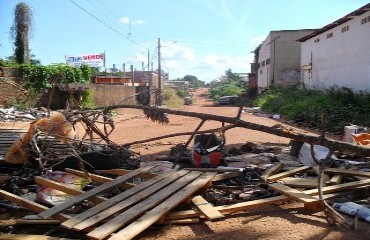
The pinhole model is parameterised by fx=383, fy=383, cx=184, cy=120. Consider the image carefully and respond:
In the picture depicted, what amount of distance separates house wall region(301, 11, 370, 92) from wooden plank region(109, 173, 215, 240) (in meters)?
14.5

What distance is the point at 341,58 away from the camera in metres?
20.6

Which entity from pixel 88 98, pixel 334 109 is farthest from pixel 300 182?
pixel 88 98

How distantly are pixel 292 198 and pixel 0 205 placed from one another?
3.66m

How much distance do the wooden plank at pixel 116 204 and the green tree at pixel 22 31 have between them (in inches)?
996

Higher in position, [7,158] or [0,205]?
[7,158]

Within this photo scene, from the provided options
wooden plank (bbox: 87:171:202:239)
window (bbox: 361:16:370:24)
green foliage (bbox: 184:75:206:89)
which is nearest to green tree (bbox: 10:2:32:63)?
window (bbox: 361:16:370:24)

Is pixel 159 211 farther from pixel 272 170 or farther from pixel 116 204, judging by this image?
pixel 272 170

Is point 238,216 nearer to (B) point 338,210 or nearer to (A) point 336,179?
(B) point 338,210

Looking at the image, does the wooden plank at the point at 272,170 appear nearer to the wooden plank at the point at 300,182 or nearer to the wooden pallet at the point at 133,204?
the wooden plank at the point at 300,182

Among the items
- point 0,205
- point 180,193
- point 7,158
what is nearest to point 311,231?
point 180,193

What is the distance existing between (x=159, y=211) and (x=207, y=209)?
0.61m

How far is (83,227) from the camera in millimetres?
3748

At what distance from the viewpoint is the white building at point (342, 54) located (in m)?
17.5

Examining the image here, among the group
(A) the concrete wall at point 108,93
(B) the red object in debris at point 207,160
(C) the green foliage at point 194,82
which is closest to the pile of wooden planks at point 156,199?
(B) the red object in debris at point 207,160
